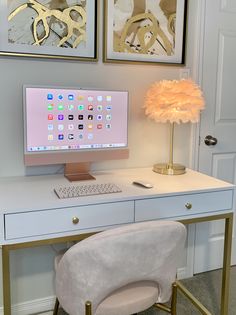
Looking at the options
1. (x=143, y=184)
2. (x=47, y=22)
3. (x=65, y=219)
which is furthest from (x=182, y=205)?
(x=47, y=22)

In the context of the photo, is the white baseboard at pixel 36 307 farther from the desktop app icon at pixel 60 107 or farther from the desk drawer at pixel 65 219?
the desktop app icon at pixel 60 107

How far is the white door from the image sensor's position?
2232 mm

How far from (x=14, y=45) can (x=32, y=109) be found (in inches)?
14.6

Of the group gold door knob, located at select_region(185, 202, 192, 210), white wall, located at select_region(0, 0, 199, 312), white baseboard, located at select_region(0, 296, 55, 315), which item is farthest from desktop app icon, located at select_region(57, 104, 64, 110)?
white baseboard, located at select_region(0, 296, 55, 315)

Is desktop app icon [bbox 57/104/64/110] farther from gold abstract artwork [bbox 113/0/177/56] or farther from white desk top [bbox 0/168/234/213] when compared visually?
gold abstract artwork [bbox 113/0/177/56]

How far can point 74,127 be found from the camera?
5.84 feet

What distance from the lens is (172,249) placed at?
1.24 meters

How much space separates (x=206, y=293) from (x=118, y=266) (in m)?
1.32

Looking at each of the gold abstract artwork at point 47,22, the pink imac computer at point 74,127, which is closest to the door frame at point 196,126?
the pink imac computer at point 74,127

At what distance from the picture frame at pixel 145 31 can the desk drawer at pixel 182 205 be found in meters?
0.87

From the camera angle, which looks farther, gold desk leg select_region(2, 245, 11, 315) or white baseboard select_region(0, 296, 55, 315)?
white baseboard select_region(0, 296, 55, 315)

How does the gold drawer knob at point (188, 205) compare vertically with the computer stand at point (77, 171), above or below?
below

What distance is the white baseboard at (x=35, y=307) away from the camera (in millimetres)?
1958

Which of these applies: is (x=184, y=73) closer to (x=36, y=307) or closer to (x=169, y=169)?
(x=169, y=169)
